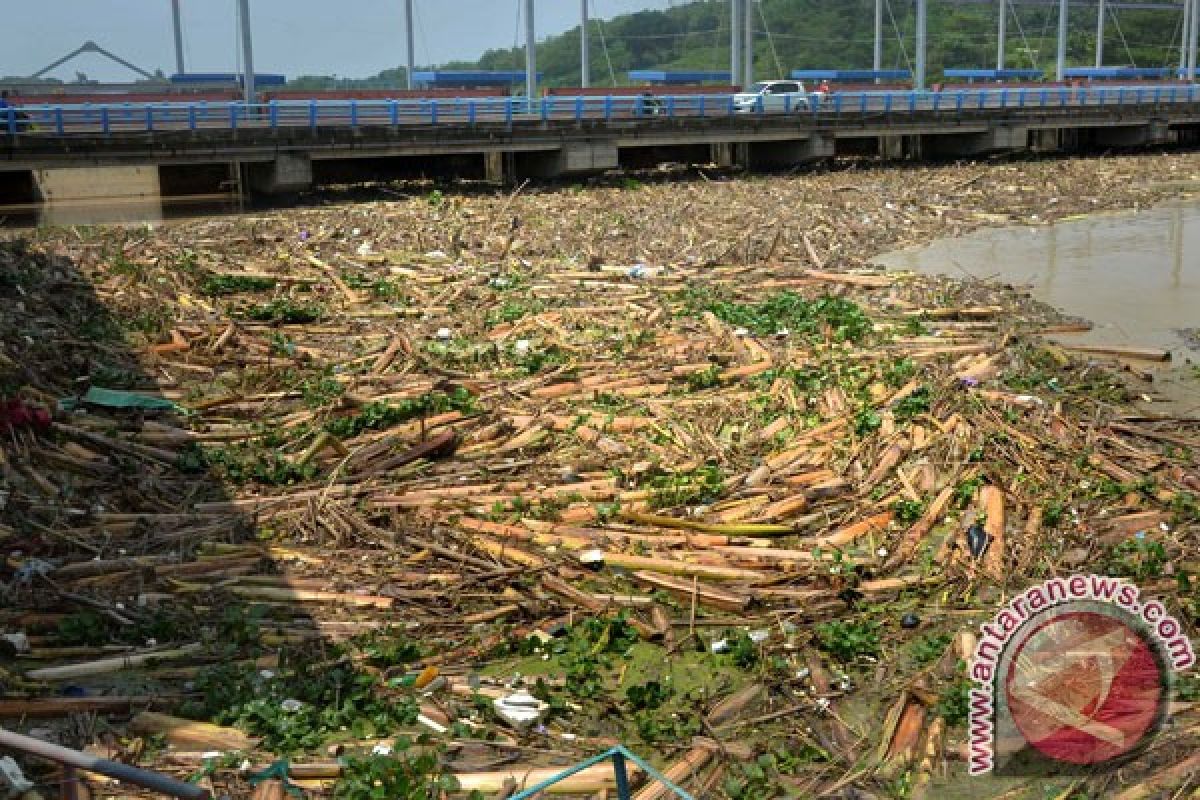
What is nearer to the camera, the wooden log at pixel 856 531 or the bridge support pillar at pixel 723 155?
the wooden log at pixel 856 531

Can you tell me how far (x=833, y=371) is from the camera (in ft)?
44.9

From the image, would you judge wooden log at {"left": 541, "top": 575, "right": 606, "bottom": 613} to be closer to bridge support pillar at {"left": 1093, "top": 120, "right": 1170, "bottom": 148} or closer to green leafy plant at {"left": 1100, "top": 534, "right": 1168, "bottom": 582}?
green leafy plant at {"left": 1100, "top": 534, "right": 1168, "bottom": 582}

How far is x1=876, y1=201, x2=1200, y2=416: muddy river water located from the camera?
17.2 meters

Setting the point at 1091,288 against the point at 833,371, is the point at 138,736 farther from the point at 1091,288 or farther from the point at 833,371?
the point at 1091,288

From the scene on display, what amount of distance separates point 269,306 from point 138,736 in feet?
38.4

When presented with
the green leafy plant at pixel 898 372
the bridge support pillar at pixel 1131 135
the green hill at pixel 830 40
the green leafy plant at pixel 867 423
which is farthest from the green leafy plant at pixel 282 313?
the green hill at pixel 830 40

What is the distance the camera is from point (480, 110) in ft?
120

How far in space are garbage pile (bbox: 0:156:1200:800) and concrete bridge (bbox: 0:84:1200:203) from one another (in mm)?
13872

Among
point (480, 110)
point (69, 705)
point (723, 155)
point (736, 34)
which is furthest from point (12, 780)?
point (736, 34)

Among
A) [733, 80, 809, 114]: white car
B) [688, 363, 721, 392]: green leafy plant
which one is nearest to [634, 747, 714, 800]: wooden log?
[688, 363, 721, 392]: green leafy plant

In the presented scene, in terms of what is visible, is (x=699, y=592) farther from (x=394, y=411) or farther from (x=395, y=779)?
(x=394, y=411)

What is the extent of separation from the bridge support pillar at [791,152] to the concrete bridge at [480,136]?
5 centimetres

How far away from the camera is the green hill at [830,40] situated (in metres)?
113

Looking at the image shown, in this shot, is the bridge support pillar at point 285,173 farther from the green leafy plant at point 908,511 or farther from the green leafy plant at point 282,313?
the green leafy plant at point 908,511
